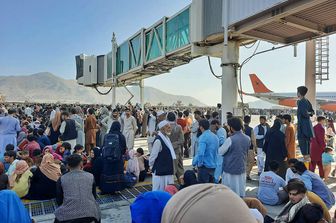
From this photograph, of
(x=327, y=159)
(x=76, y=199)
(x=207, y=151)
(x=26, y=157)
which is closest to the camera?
(x=76, y=199)

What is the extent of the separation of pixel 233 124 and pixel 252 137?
2.43m

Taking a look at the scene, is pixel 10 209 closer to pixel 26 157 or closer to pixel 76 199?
pixel 76 199

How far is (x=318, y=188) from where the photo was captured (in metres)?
4.82

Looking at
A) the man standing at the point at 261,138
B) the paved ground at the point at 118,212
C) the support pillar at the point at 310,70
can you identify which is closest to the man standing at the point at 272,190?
the paved ground at the point at 118,212

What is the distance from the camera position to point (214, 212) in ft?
2.79

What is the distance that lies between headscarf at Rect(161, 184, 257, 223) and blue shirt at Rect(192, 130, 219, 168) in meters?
4.20

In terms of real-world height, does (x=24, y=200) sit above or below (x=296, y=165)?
below

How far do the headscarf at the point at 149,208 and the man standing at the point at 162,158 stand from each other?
8.86ft

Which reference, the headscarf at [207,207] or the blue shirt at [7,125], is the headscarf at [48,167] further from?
the headscarf at [207,207]

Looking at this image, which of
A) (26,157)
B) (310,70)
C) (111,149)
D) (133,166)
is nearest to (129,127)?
(133,166)

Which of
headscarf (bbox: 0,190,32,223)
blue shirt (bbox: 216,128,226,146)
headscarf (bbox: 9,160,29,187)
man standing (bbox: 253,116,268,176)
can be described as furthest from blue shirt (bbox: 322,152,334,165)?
headscarf (bbox: 9,160,29,187)

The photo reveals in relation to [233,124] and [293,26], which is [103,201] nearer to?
[233,124]

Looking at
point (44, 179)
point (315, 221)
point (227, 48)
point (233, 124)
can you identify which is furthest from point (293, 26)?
point (44, 179)

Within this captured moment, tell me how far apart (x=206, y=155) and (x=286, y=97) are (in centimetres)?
4377
